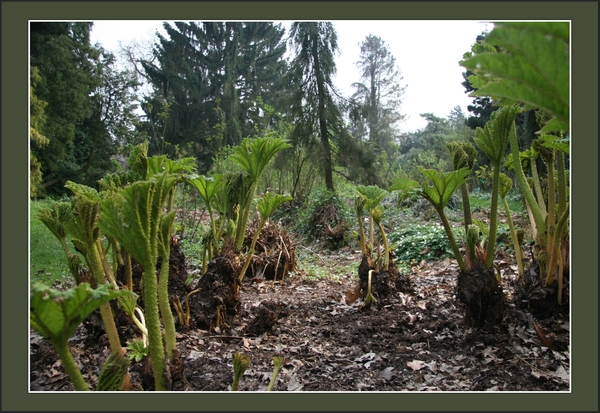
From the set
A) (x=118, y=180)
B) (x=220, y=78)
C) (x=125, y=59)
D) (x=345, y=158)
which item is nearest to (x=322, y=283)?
(x=118, y=180)

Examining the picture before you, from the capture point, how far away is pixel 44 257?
308 cm

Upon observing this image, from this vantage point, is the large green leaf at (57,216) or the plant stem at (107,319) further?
the large green leaf at (57,216)

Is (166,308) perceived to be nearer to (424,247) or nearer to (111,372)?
(111,372)

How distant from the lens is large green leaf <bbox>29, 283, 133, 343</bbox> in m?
0.84

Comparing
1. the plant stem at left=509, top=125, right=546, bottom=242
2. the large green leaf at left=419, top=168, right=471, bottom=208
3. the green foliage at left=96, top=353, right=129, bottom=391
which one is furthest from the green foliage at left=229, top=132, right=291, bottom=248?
the green foliage at left=96, top=353, right=129, bottom=391

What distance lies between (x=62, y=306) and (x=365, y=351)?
1.50 meters

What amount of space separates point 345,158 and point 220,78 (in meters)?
5.86

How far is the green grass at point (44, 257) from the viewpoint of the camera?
261 centimetres

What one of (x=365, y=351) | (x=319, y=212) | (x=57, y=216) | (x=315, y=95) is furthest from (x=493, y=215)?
(x=315, y=95)

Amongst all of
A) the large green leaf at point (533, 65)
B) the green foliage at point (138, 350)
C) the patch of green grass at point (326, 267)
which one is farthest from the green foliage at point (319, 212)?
the large green leaf at point (533, 65)

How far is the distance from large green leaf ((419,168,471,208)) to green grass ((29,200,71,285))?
2.45 meters

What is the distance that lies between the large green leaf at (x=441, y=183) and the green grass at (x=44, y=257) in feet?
8.03

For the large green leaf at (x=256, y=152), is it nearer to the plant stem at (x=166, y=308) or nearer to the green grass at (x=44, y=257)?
the plant stem at (x=166, y=308)

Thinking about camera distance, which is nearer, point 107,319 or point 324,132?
point 107,319
